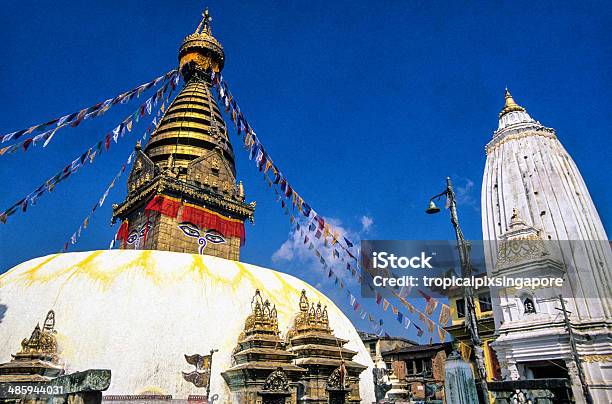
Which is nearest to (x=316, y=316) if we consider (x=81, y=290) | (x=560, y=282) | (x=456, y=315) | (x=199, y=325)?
(x=199, y=325)

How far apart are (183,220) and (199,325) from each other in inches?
428

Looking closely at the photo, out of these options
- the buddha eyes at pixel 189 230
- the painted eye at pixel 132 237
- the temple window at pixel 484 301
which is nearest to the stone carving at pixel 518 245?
the temple window at pixel 484 301

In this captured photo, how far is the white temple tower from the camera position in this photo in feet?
57.1

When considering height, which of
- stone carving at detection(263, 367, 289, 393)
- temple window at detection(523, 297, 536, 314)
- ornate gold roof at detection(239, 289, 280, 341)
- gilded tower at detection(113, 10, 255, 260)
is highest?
gilded tower at detection(113, 10, 255, 260)

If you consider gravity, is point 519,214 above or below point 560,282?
above

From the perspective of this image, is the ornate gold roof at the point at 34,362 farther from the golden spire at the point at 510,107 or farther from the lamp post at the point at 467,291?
the golden spire at the point at 510,107

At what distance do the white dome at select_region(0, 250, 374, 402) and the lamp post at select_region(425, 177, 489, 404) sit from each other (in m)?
7.21

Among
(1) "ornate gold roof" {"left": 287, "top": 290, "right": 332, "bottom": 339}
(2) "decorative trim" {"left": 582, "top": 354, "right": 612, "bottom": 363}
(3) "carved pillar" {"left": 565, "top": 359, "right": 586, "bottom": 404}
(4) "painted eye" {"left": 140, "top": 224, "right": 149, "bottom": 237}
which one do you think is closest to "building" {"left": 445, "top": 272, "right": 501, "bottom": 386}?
(3) "carved pillar" {"left": 565, "top": 359, "right": 586, "bottom": 404}

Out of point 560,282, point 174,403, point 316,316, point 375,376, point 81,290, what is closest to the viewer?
point 174,403

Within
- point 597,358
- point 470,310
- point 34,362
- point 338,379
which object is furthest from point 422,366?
point 34,362

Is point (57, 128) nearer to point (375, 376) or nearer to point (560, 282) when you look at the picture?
point (375, 376)

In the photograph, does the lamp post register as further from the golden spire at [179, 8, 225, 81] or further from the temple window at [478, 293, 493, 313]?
the golden spire at [179, 8, 225, 81]

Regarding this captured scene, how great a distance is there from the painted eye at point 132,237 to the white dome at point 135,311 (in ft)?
28.2

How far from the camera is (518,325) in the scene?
757 inches
